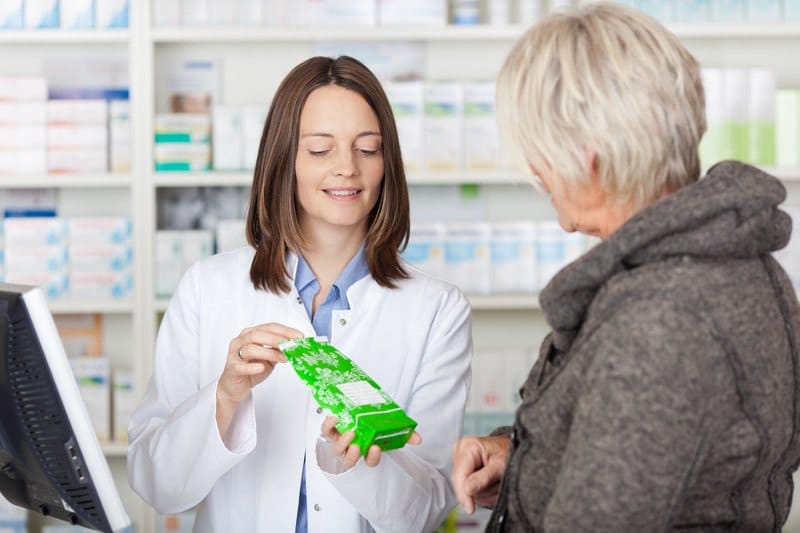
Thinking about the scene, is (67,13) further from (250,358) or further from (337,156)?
(250,358)

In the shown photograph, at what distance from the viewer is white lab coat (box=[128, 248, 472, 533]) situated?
5.51 ft

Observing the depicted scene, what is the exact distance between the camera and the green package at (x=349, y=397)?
135cm

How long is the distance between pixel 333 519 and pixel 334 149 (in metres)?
0.70

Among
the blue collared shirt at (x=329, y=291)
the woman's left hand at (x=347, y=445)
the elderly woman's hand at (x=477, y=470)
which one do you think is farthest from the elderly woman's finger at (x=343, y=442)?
the blue collared shirt at (x=329, y=291)

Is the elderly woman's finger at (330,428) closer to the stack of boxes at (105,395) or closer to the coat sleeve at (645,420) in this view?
the coat sleeve at (645,420)

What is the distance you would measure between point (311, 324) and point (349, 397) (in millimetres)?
497

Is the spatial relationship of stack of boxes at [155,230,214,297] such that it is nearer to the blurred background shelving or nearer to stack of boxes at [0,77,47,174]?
the blurred background shelving

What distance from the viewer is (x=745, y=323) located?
3.26ft

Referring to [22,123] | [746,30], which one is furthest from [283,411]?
[746,30]

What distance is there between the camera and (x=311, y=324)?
6.08 ft

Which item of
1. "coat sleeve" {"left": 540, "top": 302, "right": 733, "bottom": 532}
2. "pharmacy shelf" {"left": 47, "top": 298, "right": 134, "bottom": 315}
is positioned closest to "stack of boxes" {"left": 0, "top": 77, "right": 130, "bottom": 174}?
"pharmacy shelf" {"left": 47, "top": 298, "right": 134, "bottom": 315}

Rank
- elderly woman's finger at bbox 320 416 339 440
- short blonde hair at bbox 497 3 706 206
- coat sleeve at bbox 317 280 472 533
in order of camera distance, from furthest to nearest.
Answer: coat sleeve at bbox 317 280 472 533
elderly woman's finger at bbox 320 416 339 440
short blonde hair at bbox 497 3 706 206

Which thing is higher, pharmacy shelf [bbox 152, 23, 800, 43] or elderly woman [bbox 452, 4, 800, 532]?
pharmacy shelf [bbox 152, 23, 800, 43]

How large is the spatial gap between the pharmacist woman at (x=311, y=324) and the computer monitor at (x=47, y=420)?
0.44 m
